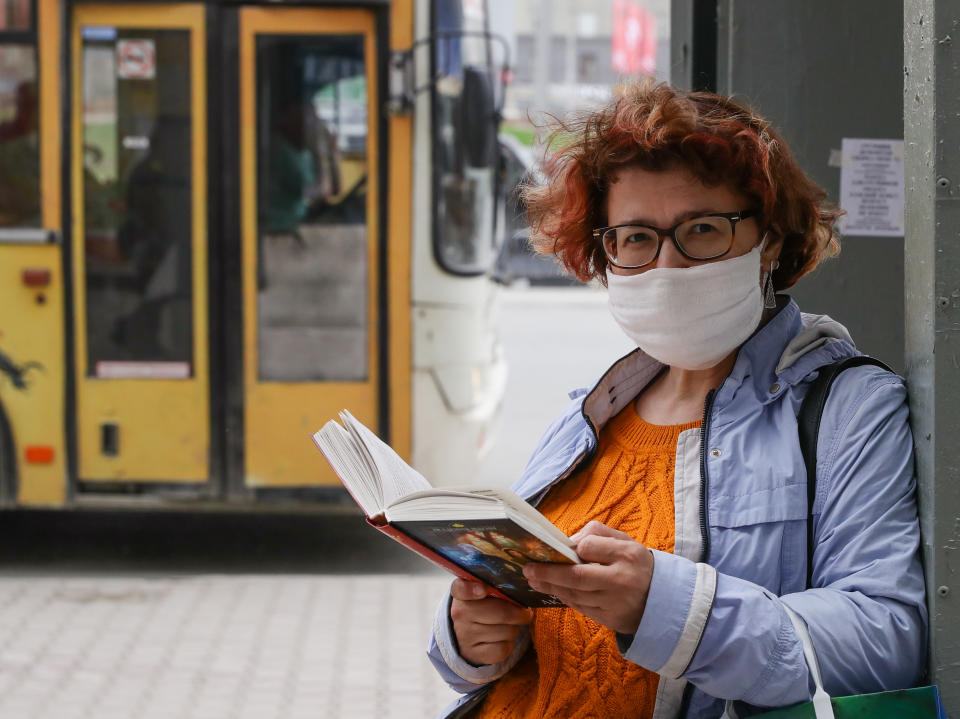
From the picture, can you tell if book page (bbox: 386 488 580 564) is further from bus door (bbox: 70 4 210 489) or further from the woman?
bus door (bbox: 70 4 210 489)

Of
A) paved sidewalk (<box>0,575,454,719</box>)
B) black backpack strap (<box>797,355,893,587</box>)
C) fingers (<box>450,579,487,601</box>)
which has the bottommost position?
paved sidewalk (<box>0,575,454,719</box>)

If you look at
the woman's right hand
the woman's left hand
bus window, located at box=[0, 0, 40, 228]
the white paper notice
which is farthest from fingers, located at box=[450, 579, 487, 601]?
bus window, located at box=[0, 0, 40, 228]

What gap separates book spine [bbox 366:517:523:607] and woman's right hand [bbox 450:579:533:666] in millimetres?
16

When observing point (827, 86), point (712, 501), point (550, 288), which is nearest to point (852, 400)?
point (712, 501)

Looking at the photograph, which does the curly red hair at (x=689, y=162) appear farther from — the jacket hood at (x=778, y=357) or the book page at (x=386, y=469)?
the book page at (x=386, y=469)

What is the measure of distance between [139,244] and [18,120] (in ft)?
2.54

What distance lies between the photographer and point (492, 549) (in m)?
1.61

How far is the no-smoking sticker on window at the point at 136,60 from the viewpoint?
245 inches

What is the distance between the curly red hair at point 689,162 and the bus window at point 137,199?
175 inches

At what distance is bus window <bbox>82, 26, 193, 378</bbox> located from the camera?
245 inches

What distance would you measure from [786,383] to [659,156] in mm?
347

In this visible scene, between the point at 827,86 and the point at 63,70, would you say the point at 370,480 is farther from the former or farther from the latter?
the point at 63,70

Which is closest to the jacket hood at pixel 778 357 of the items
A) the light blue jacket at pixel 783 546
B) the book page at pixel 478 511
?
the light blue jacket at pixel 783 546

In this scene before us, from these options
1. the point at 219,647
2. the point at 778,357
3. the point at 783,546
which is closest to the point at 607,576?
the point at 783,546
